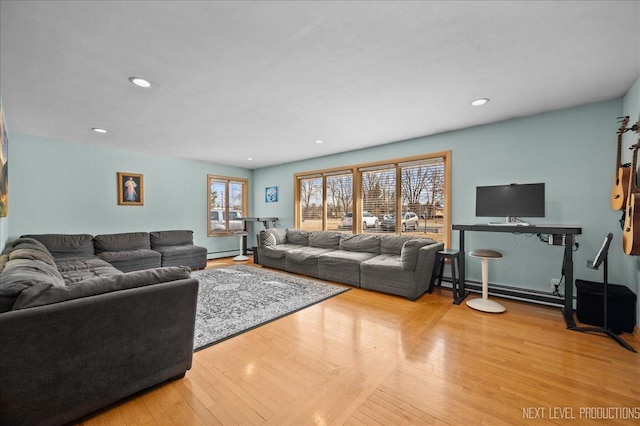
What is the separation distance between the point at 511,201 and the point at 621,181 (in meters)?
0.94

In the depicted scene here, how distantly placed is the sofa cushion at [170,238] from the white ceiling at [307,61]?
8.06ft

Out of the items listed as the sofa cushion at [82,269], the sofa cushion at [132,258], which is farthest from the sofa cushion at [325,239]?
the sofa cushion at [82,269]

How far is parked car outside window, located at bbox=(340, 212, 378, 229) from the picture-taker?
5180mm

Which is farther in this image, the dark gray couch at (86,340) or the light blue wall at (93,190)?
the light blue wall at (93,190)

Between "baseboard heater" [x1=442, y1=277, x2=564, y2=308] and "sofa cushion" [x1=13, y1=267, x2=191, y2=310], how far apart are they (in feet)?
12.7

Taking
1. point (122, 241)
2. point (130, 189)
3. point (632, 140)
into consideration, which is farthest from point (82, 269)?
point (632, 140)

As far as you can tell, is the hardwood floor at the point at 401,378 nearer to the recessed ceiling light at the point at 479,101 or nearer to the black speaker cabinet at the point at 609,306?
the black speaker cabinet at the point at 609,306

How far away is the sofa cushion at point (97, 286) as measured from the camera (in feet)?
4.50

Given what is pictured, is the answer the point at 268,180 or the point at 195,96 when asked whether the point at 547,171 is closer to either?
the point at 195,96

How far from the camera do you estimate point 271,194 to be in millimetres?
7098

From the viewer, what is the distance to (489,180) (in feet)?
12.5

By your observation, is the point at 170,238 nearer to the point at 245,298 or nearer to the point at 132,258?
the point at 132,258

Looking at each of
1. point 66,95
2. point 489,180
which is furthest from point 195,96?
point 489,180

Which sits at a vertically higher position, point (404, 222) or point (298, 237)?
point (404, 222)
